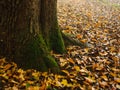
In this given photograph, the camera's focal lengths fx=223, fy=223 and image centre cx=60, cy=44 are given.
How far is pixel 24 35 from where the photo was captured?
13.3 ft

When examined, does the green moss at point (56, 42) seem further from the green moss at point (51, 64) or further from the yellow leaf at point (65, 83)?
the yellow leaf at point (65, 83)

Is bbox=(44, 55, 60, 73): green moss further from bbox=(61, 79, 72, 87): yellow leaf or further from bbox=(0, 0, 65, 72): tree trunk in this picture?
bbox=(61, 79, 72, 87): yellow leaf

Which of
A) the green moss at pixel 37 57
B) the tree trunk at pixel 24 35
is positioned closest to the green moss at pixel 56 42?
the tree trunk at pixel 24 35

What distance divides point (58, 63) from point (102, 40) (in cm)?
233

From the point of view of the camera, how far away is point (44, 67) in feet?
13.6

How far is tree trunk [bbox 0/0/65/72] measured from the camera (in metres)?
3.93

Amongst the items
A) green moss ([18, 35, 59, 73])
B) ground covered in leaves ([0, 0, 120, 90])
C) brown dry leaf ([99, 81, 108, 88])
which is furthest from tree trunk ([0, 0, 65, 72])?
brown dry leaf ([99, 81, 108, 88])

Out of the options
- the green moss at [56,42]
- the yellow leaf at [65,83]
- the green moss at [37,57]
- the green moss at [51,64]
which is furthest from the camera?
the green moss at [56,42]

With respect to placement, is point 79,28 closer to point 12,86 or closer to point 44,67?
point 44,67

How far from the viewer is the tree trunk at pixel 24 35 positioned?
155 inches

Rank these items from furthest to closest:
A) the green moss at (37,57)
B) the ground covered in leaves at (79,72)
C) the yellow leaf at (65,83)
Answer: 1. the green moss at (37,57)
2. the yellow leaf at (65,83)
3. the ground covered in leaves at (79,72)

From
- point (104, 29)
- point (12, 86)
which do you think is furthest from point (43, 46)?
point (104, 29)

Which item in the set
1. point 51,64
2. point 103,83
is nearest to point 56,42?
point 51,64

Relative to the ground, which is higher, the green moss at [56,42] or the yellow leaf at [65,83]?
the green moss at [56,42]
